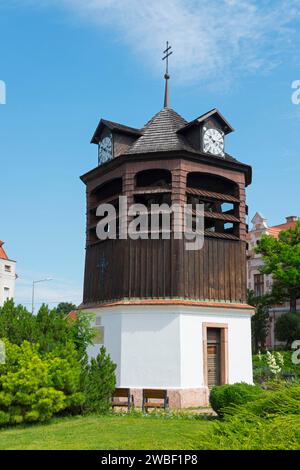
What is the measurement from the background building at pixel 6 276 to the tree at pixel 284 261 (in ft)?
78.8

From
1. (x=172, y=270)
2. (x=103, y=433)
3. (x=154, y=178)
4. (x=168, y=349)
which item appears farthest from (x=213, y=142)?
(x=103, y=433)

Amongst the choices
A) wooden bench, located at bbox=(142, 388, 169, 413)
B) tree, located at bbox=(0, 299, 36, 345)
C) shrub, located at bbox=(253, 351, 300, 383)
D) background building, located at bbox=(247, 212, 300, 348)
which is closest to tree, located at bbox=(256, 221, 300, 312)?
shrub, located at bbox=(253, 351, 300, 383)

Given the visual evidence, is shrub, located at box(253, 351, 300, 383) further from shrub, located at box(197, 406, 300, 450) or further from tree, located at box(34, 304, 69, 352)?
shrub, located at box(197, 406, 300, 450)

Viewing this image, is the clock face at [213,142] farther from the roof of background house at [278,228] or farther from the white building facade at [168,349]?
the roof of background house at [278,228]

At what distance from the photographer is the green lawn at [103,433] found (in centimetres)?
1098

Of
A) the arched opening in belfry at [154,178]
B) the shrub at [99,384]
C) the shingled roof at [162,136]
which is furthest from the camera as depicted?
the arched opening in belfry at [154,178]

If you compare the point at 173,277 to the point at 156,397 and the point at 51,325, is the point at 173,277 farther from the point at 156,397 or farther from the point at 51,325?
the point at 51,325

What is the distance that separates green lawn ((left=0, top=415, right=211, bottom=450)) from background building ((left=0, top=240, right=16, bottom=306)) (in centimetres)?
3547

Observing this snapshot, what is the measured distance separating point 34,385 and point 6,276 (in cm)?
3693

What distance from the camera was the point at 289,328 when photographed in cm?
3697

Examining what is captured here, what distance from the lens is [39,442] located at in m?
11.7

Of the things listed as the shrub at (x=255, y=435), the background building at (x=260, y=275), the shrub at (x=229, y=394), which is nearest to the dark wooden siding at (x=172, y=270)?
the shrub at (x=229, y=394)

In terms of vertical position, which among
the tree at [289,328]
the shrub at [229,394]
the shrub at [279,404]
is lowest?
the shrub at [229,394]

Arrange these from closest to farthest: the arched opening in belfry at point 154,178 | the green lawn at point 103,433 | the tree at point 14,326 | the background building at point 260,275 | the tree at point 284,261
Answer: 1. the green lawn at point 103,433
2. the tree at point 14,326
3. the arched opening in belfry at point 154,178
4. the tree at point 284,261
5. the background building at point 260,275
